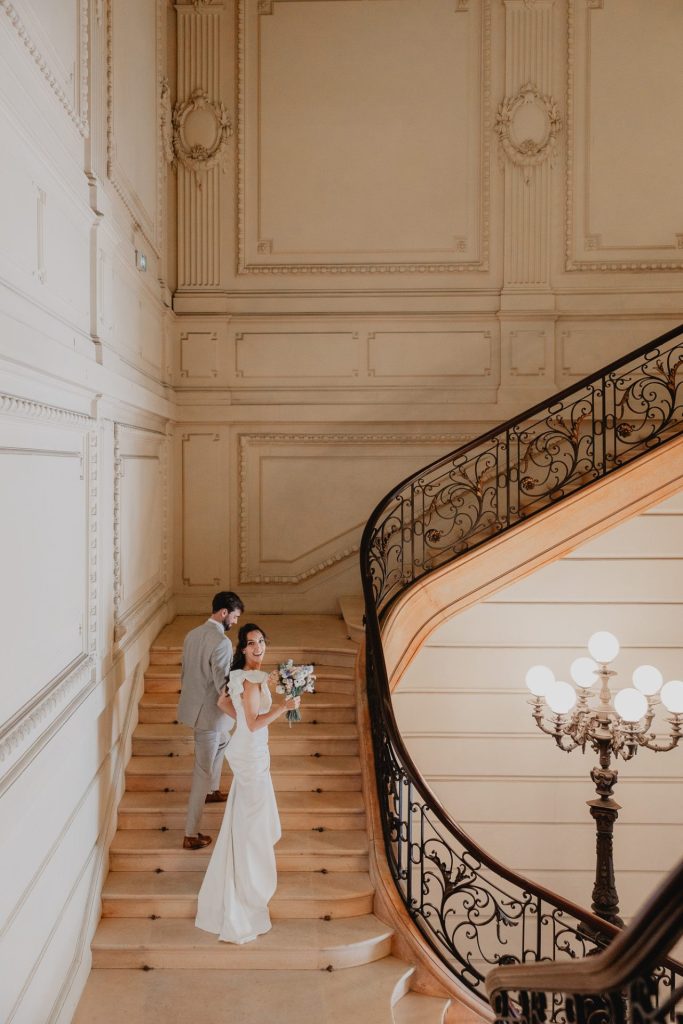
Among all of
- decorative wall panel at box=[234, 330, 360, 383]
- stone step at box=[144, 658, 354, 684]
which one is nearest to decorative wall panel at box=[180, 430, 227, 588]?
decorative wall panel at box=[234, 330, 360, 383]

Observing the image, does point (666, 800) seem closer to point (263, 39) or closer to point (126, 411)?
point (126, 411)

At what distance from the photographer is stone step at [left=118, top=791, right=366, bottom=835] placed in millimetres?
5047

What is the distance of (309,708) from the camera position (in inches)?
230

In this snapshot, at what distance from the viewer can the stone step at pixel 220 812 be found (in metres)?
5.05

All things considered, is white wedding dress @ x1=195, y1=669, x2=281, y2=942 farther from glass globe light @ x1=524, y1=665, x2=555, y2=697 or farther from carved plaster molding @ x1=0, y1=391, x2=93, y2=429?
glass globe light @ x1=524, y1=665, x2=555, y2=697

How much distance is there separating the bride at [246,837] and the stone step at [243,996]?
263 mm

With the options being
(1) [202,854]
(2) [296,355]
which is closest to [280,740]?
(1) [202,854]

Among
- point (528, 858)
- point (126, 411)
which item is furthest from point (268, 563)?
point (528, 858)

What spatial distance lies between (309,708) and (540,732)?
2096mm

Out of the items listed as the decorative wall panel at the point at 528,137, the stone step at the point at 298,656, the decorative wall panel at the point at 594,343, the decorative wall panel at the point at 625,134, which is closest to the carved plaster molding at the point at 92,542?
the stone step at the point at 298,656

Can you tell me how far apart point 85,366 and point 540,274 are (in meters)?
5.16

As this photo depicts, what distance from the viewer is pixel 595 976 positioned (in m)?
1.47

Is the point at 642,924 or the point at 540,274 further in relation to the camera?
the point at 540,274

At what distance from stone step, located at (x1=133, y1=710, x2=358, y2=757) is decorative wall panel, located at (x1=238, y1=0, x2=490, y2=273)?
4523 millimetres
